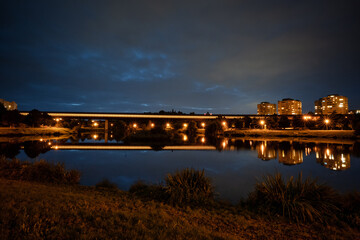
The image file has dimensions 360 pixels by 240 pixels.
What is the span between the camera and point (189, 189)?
33.0 feet

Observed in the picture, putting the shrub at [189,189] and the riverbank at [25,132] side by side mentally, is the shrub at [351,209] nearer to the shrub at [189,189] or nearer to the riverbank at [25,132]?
the shrub at [189,189]

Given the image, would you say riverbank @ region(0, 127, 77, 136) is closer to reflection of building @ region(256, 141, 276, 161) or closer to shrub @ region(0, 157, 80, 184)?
shrub @ region(0, 157, 80, 184)

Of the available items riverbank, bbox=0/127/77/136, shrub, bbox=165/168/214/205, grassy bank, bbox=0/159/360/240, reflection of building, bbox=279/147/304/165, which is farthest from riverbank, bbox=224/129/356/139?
riverbank, bbox=0/127/77/136

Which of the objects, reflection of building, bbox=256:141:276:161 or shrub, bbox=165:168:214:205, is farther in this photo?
reflection of building, bbox=256:141:276:161

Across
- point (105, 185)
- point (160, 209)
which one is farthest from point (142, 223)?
point (105, 185)

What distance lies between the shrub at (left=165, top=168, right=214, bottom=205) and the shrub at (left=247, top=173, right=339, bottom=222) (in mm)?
2323

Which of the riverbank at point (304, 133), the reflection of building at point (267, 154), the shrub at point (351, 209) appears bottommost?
the reflection of building at point (267, 154)

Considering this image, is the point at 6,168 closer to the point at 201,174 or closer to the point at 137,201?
the point at 137,201

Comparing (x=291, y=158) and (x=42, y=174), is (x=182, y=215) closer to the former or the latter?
(x=42, y=174)

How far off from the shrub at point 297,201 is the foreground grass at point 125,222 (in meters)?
0.61

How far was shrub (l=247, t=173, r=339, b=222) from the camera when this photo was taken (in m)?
7.97

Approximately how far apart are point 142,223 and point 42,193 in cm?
569

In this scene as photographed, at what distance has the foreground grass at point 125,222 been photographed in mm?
5230

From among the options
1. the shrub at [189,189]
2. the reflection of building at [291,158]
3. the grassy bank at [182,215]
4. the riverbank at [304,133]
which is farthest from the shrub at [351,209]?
the riverbank at [304,133]
